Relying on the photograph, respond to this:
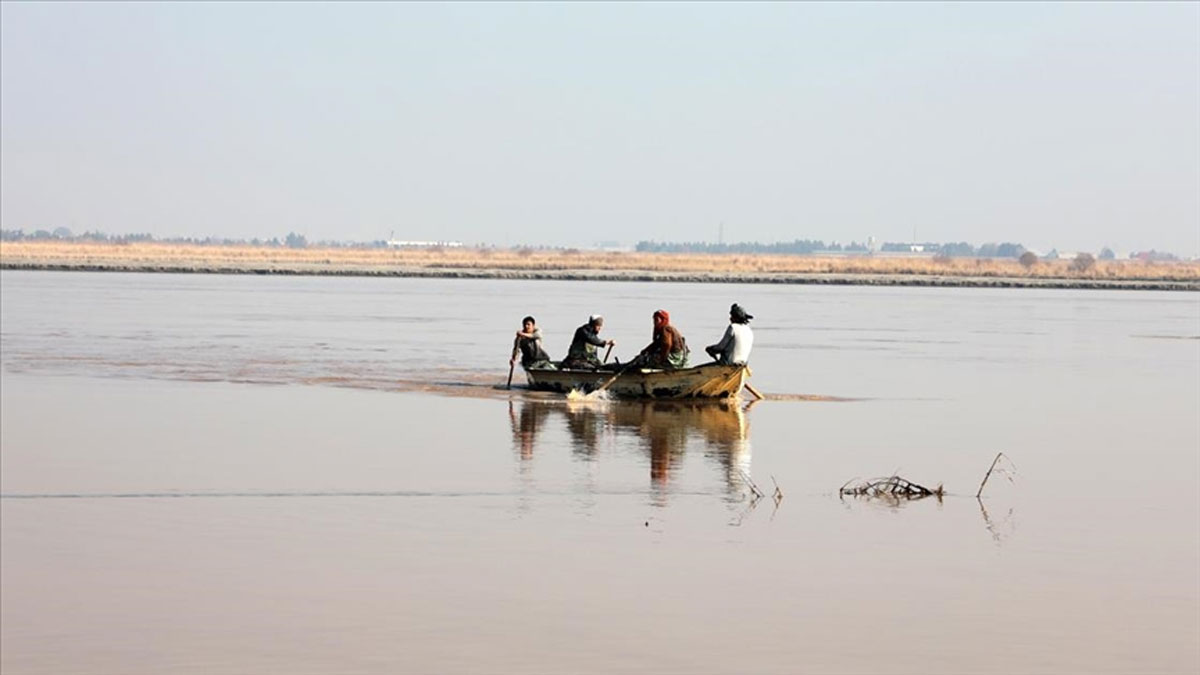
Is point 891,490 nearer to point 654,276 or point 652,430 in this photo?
point 652,430

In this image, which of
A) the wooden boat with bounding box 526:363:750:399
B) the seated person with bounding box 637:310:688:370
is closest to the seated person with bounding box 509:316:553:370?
the wooden boat with bounding box 526:363:750:399

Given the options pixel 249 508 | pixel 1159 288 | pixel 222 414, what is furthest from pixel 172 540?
pixel 1159 288

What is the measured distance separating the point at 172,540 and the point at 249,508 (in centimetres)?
182

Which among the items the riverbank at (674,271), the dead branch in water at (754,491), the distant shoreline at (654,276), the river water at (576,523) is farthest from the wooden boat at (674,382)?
the riverbank at (674,271)

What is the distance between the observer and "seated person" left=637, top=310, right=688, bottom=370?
2714 cm

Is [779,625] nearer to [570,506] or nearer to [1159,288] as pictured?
[570,506]

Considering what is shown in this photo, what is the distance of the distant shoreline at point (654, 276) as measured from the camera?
112188 millimetres

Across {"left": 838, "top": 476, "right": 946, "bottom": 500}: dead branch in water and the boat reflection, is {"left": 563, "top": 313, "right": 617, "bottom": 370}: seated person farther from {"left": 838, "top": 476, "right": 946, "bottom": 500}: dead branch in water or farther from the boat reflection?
{"left": 838, "top": 476, "right": 946, "bottom": 500}: dead branch in water

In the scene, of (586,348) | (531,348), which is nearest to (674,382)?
(586,348)

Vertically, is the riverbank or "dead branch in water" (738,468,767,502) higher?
"dead branch in water" (738,468,767,502)

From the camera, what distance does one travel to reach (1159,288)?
372 ft

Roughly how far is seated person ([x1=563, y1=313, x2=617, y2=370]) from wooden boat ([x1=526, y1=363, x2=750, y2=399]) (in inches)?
14.4

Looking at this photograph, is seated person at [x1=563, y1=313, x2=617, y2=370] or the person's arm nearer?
the person's arm

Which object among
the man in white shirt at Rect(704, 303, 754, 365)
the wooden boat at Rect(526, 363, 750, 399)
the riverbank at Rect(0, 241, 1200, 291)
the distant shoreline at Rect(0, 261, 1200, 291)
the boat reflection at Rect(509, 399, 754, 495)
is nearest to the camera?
the boat reflection at Rect(509, 399, 754, 495)
